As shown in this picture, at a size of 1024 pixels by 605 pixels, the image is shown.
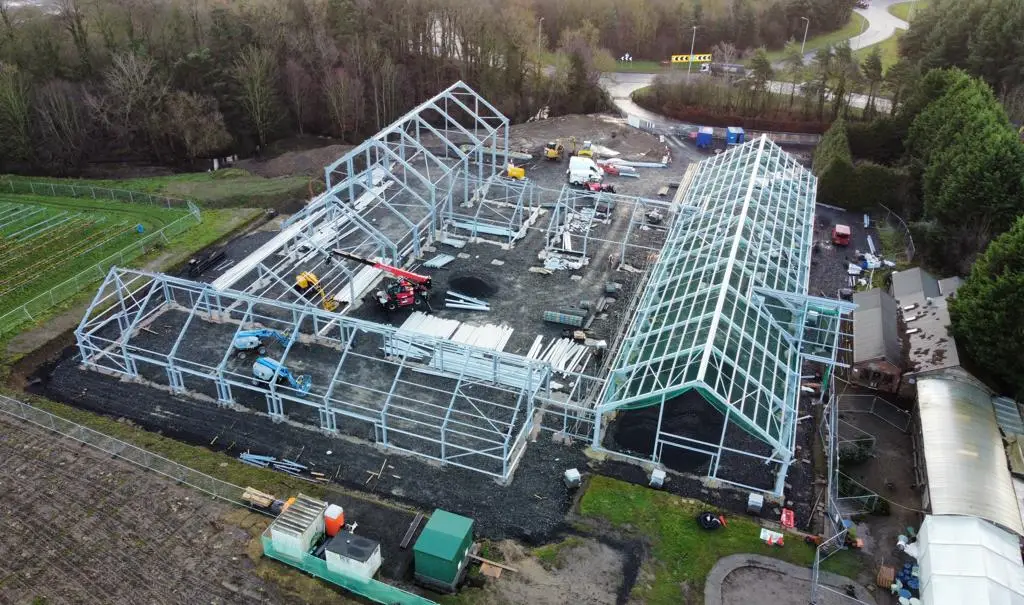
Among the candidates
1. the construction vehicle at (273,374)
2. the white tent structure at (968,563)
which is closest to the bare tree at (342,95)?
the construction vehicle at (273,374)

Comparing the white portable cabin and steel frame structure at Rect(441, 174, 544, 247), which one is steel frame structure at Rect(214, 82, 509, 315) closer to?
steel frame structure at Rect(441, 174, 544, 247)

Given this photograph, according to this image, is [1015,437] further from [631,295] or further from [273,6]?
[273,6]

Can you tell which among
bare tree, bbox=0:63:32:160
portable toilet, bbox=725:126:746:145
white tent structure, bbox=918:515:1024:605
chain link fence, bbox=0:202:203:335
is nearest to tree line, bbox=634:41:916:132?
portable toilet, bbox=725:126:746:145

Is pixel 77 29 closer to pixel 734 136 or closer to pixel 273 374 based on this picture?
pixel 273 374

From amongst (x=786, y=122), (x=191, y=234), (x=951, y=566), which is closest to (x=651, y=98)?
(x=786, y=122)

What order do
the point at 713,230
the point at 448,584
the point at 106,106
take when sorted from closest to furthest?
the point at 448,584, the point at 713,230, the point at 106,106

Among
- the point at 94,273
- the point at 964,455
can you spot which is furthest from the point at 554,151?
the point at 964,455
